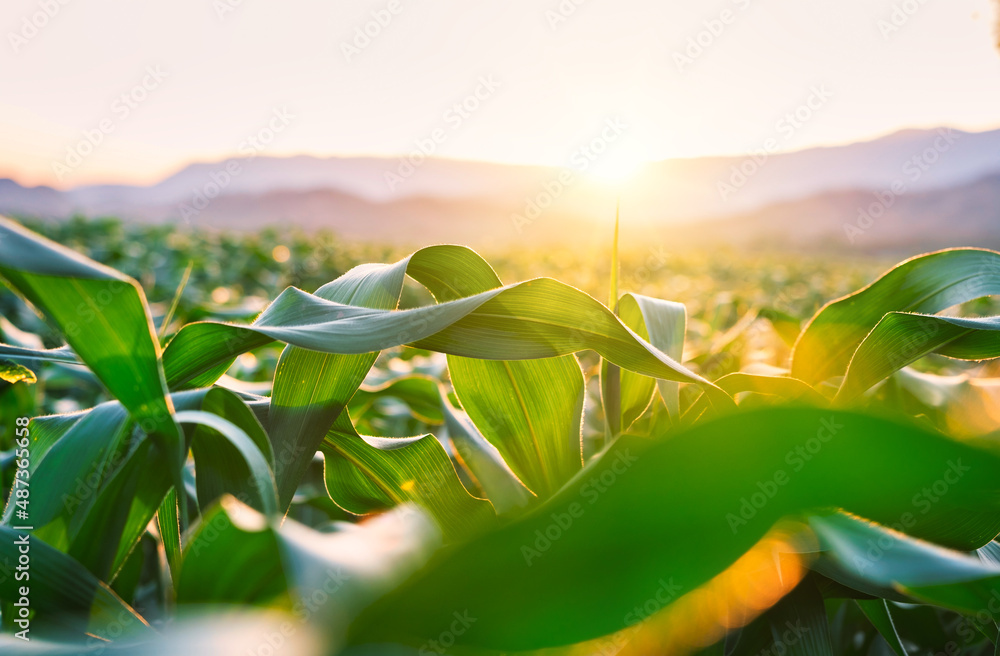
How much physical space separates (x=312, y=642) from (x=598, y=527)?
3.4 inches

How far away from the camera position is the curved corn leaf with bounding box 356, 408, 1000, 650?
18cm

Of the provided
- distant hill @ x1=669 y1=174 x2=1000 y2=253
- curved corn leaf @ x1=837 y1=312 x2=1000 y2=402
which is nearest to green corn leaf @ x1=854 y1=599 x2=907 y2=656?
curved corn leaf @ x1=837 y1=312 x2=1000 y2=402

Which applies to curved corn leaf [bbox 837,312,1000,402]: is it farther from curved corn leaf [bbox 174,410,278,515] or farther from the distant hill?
the distant hill

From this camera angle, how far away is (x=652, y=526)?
18cm

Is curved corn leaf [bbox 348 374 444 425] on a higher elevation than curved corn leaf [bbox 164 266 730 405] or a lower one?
lower

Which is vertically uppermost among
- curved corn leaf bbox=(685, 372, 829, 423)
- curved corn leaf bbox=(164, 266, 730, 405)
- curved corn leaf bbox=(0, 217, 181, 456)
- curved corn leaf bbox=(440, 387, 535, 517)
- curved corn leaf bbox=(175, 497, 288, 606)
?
curved corn leaf bbox=(0, 217, 181, 456)

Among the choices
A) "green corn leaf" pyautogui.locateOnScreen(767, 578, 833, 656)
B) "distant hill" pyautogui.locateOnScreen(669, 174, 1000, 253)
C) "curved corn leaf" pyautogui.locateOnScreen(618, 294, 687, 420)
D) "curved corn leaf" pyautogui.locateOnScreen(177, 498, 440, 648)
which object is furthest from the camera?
"distant hill" pyautogui.locateOnScreen(669, 174, 1000, 253)

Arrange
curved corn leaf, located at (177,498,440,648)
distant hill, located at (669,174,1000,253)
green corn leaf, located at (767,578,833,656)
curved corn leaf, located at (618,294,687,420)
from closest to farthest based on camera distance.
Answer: curved corn leaf, located at (177,498,440,648), green corn leaf, located at (767,578,833,656), curved corn leaf, located at (618,294,687,420), distant hill, located at (669,174,1000,253)

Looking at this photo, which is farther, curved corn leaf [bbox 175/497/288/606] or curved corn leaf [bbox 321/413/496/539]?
curved corn leaf [bbox 321/413/496/539]

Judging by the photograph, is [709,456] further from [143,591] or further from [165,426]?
[143,591]

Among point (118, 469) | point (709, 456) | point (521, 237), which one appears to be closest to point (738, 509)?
point (709, 456)

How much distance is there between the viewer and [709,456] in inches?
7.1

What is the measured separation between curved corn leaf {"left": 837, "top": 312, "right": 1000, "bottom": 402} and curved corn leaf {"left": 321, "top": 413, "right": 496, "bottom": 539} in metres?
0.22

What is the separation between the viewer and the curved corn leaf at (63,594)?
21 centimetres
